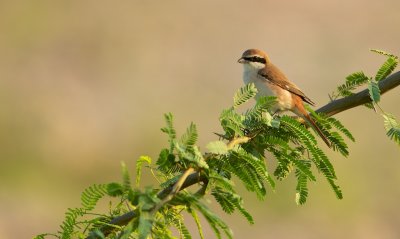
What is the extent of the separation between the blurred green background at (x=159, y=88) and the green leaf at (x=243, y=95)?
10.2 metres

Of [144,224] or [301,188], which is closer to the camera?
[144,224]

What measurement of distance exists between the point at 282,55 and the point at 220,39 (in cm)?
243

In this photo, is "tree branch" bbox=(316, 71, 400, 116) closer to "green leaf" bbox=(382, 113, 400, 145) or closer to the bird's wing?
"green leaf" bbox=(382, 113, 400, 145)

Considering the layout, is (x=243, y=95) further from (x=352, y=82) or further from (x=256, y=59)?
(x=256, y=59)

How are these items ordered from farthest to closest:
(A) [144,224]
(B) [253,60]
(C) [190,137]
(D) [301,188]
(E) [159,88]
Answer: (E) [159,88]
(B) [253,60]
(D) [301,188]
(C) [190,137]
(A) [144,224]

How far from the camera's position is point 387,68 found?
274 cm

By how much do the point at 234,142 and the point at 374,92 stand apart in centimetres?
50

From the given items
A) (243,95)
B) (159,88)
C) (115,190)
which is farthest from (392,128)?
(159,88)

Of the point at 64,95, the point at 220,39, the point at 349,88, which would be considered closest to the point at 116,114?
the point at 64,95

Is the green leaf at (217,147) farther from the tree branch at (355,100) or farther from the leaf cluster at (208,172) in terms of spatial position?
the tree branch at (355,100)

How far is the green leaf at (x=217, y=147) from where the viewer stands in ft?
6.83

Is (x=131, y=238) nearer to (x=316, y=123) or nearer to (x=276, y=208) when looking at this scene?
Answer: (x=316, y=123)

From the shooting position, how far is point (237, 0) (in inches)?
1097

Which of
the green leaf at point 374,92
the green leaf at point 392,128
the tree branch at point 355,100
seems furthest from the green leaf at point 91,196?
the green leaf at point 392,128
